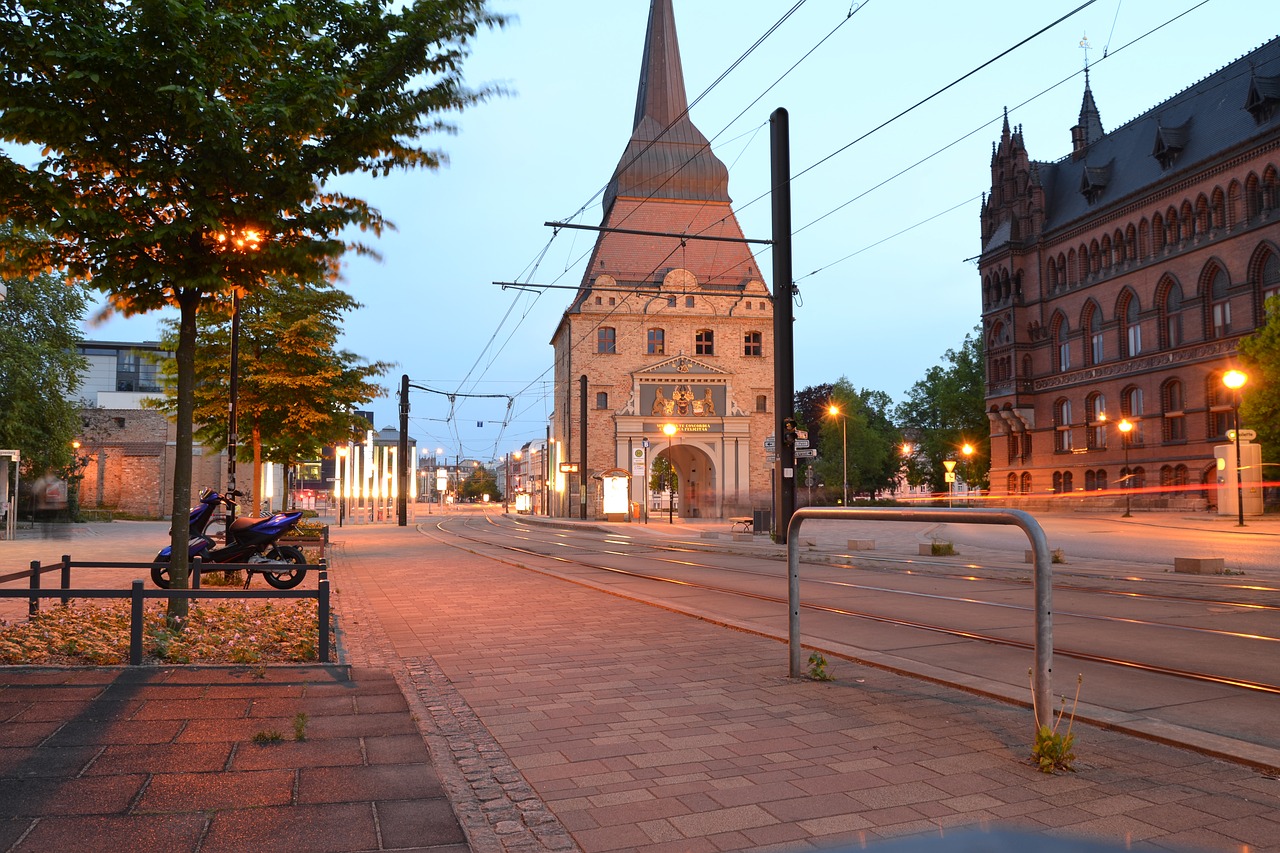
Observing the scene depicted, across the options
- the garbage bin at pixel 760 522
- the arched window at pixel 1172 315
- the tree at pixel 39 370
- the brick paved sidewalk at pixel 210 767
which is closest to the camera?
the brick paved sidewalk at pixel 210 767

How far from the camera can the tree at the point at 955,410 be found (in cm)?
7394

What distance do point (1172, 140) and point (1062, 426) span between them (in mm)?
15751

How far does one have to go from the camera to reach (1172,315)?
45.7 m

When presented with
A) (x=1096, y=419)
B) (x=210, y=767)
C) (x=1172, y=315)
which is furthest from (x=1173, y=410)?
(x=210, y=767)

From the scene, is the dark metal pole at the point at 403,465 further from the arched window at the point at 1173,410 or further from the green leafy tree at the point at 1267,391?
the arched window at the point at 1173,410

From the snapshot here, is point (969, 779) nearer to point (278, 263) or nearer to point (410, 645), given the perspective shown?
point (410, 645)

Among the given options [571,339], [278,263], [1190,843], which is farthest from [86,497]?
[1190,843]

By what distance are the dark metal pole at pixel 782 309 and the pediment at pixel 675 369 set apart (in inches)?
1390

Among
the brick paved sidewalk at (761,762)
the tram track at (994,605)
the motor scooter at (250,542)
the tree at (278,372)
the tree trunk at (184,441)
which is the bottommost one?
the tram track at (994,605)

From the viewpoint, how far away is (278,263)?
328 inches

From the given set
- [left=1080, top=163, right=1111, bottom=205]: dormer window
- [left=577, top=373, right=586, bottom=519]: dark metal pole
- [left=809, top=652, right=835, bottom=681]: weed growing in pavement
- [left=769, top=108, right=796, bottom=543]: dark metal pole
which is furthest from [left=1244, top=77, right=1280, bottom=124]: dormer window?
[left=809, top=652, right=835, bottom=681]: weed growing in pavement

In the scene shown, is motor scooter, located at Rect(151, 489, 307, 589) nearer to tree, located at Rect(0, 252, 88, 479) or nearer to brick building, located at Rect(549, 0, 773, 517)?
tree, located at Rect(0, 252, 88, 479)

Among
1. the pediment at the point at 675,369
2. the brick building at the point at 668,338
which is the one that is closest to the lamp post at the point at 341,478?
the brick building at the point at 668,338

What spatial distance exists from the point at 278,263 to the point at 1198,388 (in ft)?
148
